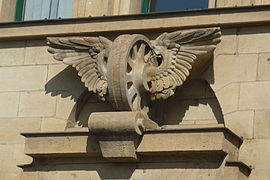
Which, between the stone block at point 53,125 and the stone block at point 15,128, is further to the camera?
the stone block at point 15,128

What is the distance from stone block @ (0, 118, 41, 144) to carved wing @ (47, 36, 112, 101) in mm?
956

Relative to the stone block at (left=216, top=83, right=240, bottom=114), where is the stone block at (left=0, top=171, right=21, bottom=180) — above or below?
below

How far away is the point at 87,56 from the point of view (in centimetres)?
1538

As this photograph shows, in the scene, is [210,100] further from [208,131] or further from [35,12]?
[35,12]

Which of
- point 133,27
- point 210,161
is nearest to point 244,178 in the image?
point 210,161

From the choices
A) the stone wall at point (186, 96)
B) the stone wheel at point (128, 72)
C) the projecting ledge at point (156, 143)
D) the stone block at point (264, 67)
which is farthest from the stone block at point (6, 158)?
the stone block at point (264, 67)

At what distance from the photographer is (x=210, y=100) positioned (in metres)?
15.1

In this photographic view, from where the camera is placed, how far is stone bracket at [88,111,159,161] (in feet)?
47.4

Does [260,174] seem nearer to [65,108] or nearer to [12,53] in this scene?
[65,108]

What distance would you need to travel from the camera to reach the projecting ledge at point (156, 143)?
14.2 metres

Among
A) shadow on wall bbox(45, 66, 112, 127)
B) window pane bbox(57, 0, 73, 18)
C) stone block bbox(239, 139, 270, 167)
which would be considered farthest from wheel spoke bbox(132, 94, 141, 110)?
window pane bbox(57, 0, 73, 18)

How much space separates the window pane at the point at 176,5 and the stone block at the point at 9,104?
7.13ft

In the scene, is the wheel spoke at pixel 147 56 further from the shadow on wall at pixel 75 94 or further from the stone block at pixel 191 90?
the shadow on wall at pixel 75 94

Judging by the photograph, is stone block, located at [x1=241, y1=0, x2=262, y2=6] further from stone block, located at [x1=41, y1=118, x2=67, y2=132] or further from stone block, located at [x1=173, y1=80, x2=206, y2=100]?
stone block, located at [x1=41, y1=118, x2=67, y2=132]
